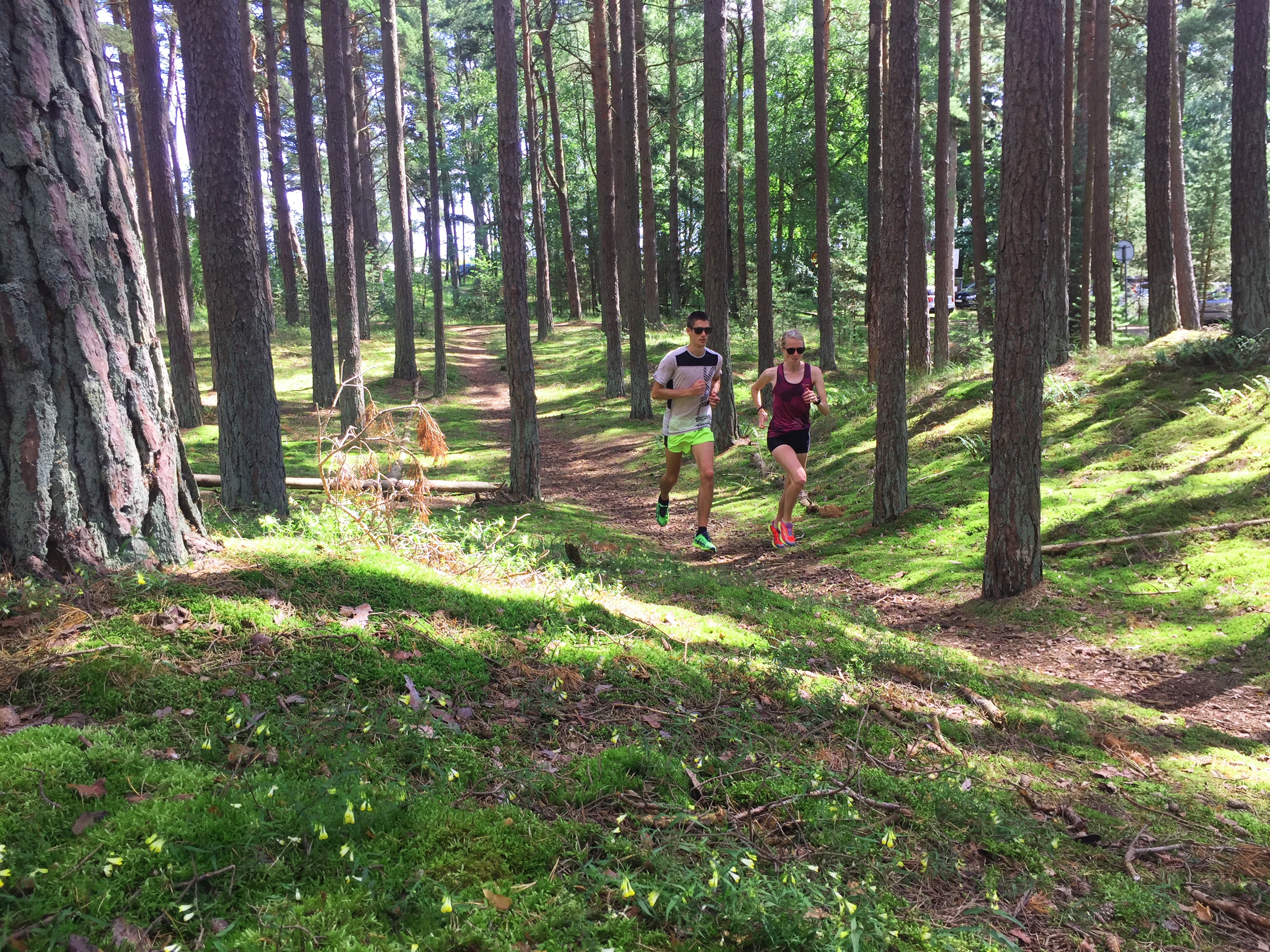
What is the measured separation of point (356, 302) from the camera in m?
18.8

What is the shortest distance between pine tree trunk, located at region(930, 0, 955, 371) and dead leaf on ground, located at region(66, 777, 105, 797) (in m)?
16.9

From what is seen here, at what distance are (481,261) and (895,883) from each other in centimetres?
5391

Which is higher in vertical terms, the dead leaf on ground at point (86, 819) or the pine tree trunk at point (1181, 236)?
the pine tree trunk at point (1181, 236)

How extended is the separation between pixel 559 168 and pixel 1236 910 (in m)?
33.6

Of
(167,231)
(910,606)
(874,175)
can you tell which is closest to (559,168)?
(874,175)

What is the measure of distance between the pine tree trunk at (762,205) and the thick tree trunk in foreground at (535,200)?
18.3 feet

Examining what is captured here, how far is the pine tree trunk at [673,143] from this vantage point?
30891 mm

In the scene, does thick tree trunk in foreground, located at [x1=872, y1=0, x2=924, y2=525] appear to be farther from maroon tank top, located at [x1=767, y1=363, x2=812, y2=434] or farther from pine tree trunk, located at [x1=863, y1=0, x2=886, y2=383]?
pine tree trunk, located at [x1=863, y1=0, x2=886, y2=383]

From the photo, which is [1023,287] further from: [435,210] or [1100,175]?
[435,210]

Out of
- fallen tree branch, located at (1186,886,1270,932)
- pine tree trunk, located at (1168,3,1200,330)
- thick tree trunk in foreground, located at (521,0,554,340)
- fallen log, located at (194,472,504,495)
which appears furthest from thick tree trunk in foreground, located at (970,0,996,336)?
fallen tree branch, located at (1186,886,1270,932)

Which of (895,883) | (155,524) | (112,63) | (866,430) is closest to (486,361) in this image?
(112,63)

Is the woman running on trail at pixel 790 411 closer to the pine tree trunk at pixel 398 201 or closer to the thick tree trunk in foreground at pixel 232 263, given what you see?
the thick tree trunk in foreground at pixel 232 263

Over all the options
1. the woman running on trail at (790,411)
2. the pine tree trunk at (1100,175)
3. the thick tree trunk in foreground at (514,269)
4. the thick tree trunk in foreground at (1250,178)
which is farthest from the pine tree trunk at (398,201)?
the thick tree trunk in foreground at (1250,178)

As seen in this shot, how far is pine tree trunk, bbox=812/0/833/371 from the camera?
20.3m
